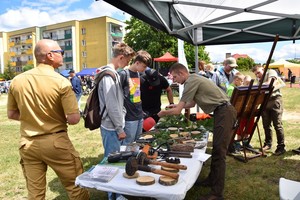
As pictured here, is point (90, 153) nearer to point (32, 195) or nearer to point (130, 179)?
point (32, 195)

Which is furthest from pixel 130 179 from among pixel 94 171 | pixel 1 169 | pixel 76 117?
pixel 1 169

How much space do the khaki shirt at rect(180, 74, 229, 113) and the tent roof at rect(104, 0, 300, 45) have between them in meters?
1.06

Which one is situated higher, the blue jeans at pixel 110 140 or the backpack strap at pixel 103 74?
the backpack strap at pixel 103 74

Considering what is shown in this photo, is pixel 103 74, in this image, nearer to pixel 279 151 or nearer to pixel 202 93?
pixel 202 93

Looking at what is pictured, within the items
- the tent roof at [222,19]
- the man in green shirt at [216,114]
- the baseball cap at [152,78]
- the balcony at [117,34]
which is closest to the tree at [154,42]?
the tent roof at [222,19]

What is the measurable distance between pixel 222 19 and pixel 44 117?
3.35m

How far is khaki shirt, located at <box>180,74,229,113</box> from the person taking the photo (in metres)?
2.78

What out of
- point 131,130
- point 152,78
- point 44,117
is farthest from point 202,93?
point 44,117

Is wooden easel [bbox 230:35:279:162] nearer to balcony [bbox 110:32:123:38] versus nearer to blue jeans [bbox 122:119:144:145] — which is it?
blue jeans [bbox 122:119:144:145]

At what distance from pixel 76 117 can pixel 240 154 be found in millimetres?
3532

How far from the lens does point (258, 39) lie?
5.73 metres

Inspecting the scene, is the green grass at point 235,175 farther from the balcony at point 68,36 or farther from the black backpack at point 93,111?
the balcony at point 68,36

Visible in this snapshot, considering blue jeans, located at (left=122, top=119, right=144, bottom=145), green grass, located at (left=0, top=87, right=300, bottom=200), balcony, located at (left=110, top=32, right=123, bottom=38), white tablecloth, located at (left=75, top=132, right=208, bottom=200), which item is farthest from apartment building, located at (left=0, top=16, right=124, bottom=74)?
white tablecloth, located at (left=75, top=132, right=208, bottom=200)

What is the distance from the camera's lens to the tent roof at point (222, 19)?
11.6 ft
